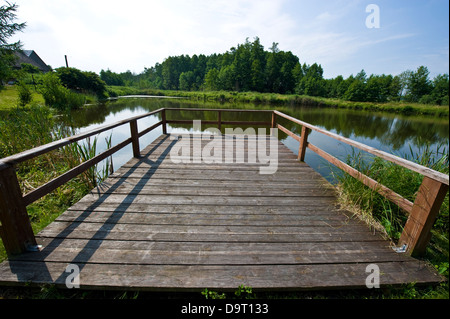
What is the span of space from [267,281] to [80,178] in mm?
3478

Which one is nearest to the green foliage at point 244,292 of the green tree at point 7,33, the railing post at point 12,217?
the railing post at point 12,217

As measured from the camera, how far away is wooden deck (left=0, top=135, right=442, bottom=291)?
5.22 feet

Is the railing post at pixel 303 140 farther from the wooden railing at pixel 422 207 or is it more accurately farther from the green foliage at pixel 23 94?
the green foliage at pixel 23 94

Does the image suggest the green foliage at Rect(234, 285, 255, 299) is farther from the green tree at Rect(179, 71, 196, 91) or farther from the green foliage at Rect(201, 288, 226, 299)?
the green tree at Rect(179, 71, 196, 91)

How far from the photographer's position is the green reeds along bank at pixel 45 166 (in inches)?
116

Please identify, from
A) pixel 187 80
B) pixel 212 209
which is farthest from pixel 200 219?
pixel 187 80

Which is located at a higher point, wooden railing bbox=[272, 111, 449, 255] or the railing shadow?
wooden railing bbox=[272, 111, 449, 255]

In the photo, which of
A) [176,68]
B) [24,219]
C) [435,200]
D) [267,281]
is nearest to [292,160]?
[435,200]

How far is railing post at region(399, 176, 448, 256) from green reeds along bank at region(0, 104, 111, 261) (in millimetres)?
3904

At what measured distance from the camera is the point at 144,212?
2.45m

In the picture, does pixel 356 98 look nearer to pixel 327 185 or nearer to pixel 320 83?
pixel 320 83

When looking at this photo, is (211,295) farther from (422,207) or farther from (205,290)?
(422,207)

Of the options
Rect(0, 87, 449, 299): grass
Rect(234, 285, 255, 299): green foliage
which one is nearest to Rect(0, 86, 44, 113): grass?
Rect(0, 87, 449, 299): grass
